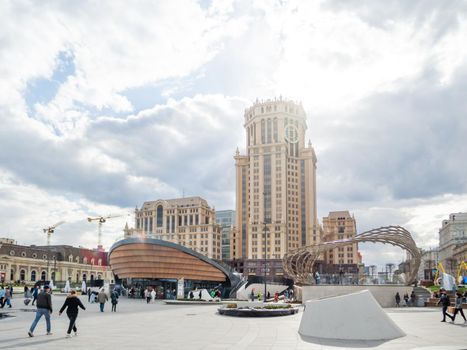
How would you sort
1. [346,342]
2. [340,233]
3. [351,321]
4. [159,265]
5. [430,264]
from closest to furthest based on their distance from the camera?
[346,342] < [351,321] < [159,265] < [430,264] < [340,233]

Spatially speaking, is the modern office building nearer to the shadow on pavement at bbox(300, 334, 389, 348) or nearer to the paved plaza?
the paved plaza

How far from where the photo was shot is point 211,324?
20.9m

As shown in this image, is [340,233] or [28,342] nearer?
[28,342]

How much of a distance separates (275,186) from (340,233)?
173 feet

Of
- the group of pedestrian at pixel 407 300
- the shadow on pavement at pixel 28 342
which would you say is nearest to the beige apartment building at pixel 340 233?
the group of pedestrian at pixel 407 300

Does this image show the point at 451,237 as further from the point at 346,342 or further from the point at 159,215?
the point at 346,342

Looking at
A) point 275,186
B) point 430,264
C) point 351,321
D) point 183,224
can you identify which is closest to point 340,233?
point 430,264

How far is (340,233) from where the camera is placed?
179 meters

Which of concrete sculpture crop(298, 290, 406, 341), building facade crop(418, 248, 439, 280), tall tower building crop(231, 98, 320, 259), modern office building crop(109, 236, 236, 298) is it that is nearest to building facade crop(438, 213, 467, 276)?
building facade crop(418, 248, 439, 280)

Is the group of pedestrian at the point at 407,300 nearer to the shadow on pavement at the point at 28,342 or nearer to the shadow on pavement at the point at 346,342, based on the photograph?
the shadow on pavement at the point at 346,342

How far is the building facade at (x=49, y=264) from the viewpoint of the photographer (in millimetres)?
110812

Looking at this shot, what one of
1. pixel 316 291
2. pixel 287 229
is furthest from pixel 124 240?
pixel 287 229

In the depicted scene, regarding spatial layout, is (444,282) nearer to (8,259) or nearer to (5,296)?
(5,296)

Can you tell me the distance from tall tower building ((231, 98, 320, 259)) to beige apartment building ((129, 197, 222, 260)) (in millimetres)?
8257
